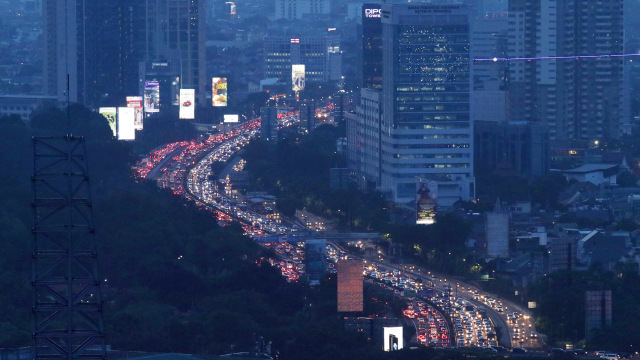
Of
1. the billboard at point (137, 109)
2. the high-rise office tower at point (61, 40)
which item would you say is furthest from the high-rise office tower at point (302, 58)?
the billboard at point (137, 109)

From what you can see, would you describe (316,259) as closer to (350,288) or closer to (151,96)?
(350,288)

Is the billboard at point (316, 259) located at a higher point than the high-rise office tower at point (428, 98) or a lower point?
lower

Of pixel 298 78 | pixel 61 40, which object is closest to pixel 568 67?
pixel 61 40

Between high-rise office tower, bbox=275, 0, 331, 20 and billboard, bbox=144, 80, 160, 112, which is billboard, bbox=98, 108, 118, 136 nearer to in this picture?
billboard, bbox=144, 80, 160, 112

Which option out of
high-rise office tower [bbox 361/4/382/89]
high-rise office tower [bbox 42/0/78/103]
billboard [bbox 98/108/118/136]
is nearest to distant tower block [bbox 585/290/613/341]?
high-rise office tower [bbox 361/4/382/89]

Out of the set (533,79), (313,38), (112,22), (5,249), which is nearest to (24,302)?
(5,249)

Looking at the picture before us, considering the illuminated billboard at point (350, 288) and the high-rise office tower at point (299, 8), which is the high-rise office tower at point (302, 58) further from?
the illuminated billboard at point (350, 288)

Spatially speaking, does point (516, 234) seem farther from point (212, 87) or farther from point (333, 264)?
point (212, 87)
